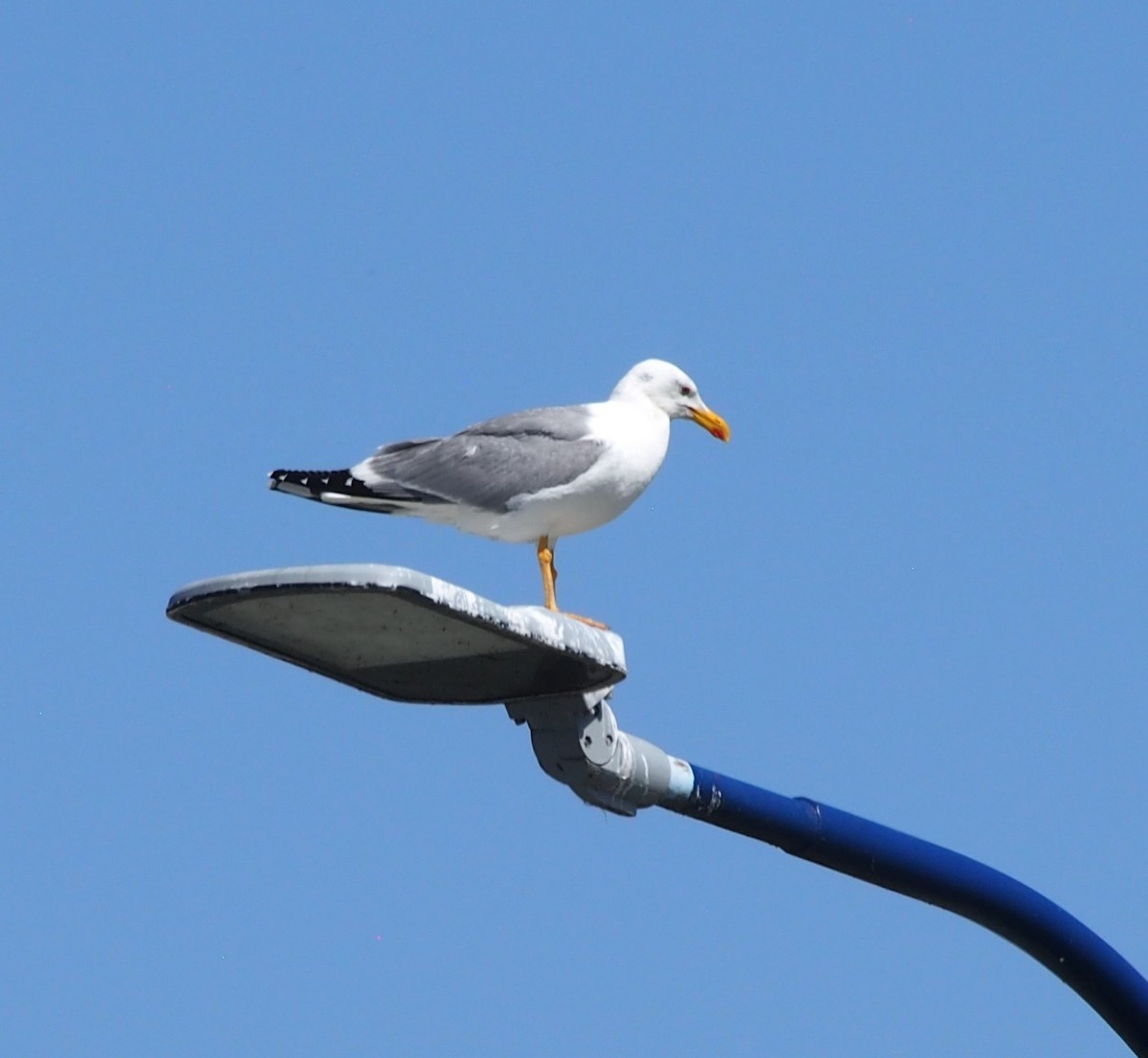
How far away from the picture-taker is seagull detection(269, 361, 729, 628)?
807 centimetres

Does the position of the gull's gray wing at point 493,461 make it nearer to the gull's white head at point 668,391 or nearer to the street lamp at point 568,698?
the gull's white head at point 668,391

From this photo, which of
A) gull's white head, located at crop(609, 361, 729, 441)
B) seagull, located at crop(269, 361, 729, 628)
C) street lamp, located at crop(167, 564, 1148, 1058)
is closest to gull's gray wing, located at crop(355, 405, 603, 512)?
seagull, located at crop(269, 361, 729, 628)

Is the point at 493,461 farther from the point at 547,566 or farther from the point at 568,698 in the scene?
the point at 568,698

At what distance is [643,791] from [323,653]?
941 mm

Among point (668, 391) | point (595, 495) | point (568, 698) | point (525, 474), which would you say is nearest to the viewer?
point (568, 698)

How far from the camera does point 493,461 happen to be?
8414mm

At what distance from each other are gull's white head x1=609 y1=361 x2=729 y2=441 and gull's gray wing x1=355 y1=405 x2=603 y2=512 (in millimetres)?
495

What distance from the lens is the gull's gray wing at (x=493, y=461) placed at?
8.13m

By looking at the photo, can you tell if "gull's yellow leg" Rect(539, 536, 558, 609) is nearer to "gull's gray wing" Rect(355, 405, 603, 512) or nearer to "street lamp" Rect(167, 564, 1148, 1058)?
"gull's gray wing" Rect(355, 405, 603, 512)

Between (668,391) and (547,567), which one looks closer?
(547,567)

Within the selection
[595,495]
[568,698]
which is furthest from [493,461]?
[568,698]

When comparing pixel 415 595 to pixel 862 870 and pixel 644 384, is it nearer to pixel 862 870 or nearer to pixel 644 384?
pixel 862 870

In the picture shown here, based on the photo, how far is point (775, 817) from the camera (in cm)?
520

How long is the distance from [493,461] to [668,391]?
119 centimetres
